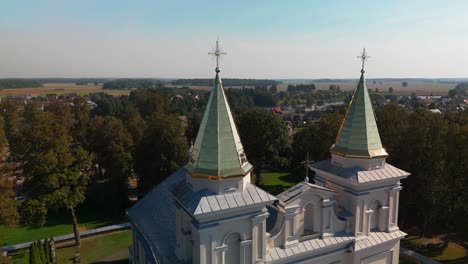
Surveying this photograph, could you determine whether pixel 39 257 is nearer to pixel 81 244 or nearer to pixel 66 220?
pixel 81 244

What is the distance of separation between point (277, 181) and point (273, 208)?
1304 inches

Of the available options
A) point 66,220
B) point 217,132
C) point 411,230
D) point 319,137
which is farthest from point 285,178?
point 217,132

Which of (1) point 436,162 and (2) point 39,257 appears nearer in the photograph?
(2) point 39,257

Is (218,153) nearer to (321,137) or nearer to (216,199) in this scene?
(216,199)

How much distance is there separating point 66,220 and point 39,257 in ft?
48.4

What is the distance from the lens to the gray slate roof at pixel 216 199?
12.6 metres

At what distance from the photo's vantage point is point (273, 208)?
53.6 ft

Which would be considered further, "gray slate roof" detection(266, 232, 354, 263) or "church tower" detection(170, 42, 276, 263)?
"gray slate roof" detection(266, 232, 354, 263)

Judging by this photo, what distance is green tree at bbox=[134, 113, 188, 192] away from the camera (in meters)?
36.3

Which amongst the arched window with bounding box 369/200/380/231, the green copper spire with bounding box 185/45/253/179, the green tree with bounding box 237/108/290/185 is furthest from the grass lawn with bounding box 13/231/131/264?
the arched window with bounding box 369/200/380/231

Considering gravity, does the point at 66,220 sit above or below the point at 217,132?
below

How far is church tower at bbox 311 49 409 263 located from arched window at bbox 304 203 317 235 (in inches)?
76.0

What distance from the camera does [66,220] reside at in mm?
35312

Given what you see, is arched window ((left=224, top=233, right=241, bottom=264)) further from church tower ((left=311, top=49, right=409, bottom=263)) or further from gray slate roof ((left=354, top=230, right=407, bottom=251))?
gray slate roof ((left=354, top=230, right=407, bottom=251))
